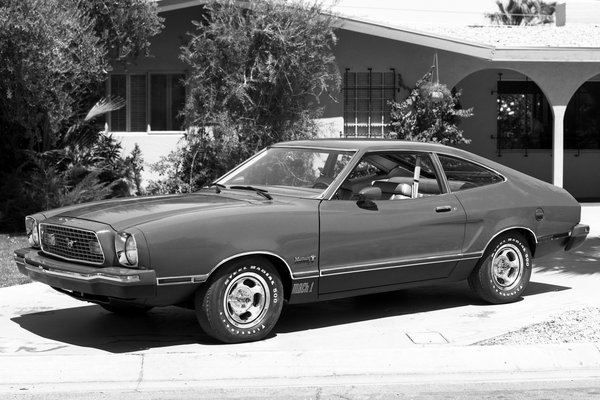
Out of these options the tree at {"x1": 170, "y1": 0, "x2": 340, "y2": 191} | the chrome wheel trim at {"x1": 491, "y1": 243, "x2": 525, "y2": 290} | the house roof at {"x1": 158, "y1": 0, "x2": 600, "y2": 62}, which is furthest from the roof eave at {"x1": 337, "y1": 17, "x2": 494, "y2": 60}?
the chrome wheel trim at {"x1": 491, "y1": 243, "x2": 525, "y2": 290}

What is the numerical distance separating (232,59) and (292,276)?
8.17m

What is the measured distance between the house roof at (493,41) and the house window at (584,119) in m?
2.07

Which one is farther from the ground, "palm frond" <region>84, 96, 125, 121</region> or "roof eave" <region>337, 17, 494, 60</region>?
"roof eave" <region>337, 17, 494, 60</region>

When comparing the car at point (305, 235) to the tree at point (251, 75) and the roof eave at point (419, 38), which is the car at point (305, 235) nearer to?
the tree at point (251, 75)

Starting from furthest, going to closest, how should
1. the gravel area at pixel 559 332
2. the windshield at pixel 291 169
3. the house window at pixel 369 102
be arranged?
1. the house window at pixel 369 102
2. the windshield at pixel 291 169
3. the gravel area at pixel 559 332

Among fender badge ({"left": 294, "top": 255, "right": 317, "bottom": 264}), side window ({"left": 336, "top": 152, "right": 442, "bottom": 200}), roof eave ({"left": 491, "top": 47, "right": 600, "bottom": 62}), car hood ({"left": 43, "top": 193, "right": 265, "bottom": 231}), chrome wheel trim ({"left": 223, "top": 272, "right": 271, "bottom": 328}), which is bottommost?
chrome wheel trim ({"left": 223, "top": 272, "right": 271, "bottom": 328})

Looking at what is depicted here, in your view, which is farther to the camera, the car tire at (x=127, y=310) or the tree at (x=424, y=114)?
the tree at (x=424, y=114)

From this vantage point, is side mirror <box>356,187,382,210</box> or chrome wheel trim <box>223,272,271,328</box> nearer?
chrome wheel trim <box>223,272,271,328</box>

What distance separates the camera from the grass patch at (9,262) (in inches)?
397

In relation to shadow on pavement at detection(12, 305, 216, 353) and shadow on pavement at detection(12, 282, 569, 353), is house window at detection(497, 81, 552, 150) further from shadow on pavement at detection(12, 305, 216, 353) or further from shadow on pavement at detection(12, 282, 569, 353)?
shadow on pavement at detection(12, 305, 216, 353)

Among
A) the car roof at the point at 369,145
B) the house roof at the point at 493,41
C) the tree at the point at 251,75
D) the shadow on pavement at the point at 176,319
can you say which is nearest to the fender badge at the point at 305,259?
the shadow on pavement at the point at 176,319

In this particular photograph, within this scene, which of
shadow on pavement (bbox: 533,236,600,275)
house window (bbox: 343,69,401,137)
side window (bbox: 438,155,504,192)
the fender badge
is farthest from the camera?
house window (bbox: 343,69,401,137)

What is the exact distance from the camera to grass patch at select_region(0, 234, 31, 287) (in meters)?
10.1

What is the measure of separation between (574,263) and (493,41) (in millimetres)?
7583
